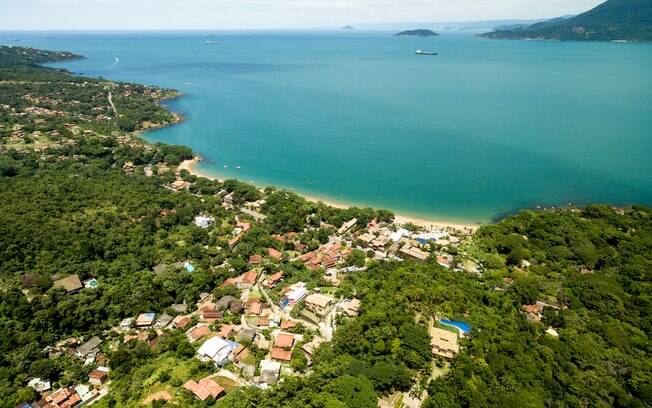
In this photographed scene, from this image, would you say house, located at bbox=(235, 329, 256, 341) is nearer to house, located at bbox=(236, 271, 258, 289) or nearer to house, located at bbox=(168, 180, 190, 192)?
house, located at bbox=(236, 271, 258, 289)

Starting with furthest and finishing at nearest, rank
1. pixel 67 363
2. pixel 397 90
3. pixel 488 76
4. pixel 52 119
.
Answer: pixel 488 76
pixel 397 90
pixel 52 119
pixel 67 363

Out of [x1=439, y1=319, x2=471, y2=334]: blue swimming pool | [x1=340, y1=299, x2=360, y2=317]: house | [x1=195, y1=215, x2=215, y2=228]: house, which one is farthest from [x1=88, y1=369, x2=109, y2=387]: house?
[x1=439, y1=319, x2=471, y2=334]: blue swimming pool

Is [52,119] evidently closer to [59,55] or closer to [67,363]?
[67,363]

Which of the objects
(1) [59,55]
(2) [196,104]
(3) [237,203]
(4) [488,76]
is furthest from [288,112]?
(1) [59,55]

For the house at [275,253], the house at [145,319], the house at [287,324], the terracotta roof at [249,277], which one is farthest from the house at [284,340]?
the house at [275,253]

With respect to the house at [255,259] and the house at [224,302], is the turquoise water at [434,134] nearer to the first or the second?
the house at [255,259]

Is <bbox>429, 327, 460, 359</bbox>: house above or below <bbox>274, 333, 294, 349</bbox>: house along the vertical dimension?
above

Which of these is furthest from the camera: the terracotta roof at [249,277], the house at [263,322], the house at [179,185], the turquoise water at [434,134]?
the turquoise water at [434,134]
